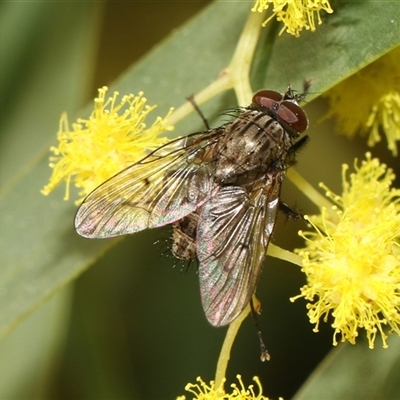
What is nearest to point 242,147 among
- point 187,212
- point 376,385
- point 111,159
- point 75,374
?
point 187,212

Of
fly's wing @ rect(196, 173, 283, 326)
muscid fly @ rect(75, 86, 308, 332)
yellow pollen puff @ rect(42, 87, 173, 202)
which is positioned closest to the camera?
fly's wing @ rect(196, 173, 283, 326)

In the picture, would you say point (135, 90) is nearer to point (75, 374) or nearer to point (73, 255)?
point (73, 255)

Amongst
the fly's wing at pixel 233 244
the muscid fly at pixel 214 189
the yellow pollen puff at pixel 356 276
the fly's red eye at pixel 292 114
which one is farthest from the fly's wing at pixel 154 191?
the yellow pollen puff at pixel 356 276

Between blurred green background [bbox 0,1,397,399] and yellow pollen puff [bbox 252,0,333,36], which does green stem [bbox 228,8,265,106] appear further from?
blurred green background [bbox 0,1,397,399]

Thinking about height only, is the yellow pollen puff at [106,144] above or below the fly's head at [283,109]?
above

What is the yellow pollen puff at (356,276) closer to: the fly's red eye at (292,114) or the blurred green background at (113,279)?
the fly's red eye at (292,114)

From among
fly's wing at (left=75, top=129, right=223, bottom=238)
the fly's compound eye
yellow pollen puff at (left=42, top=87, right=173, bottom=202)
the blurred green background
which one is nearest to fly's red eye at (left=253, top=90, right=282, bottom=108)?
the fly's compound eye
